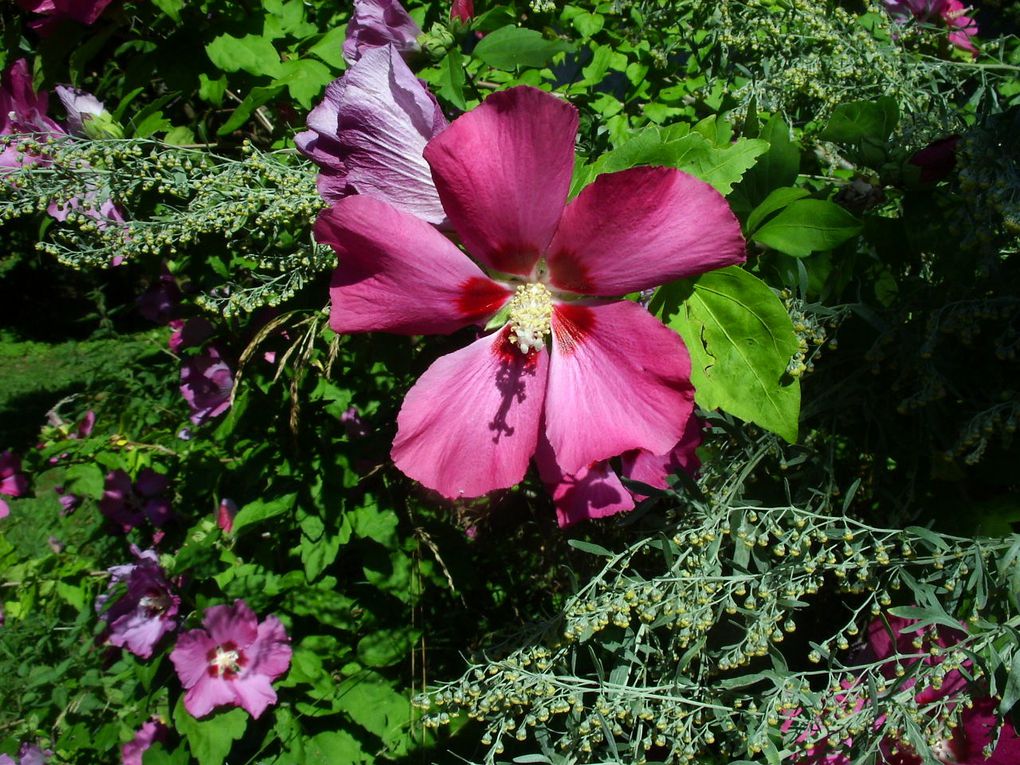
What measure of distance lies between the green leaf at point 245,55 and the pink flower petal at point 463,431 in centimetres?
84

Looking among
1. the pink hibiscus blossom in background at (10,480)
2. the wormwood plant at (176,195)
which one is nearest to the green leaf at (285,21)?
the wormwood plant at (176,195)

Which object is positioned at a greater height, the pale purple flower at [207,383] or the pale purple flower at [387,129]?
the pale purple flower at [387,129]

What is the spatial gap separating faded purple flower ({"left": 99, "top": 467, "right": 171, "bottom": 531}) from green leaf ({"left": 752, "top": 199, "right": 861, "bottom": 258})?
6.64ft

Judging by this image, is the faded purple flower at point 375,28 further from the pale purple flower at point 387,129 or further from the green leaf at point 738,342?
the green leaf at point 738,342

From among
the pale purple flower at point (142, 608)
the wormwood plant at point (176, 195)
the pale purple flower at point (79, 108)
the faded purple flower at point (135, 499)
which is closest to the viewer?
the wormwood plant at point (176, 195)

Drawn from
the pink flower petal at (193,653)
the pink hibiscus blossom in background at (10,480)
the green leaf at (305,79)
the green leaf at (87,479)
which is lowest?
the pink hibiscus blossom in background at (10,480)

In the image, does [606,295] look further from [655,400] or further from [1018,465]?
[1018,465]

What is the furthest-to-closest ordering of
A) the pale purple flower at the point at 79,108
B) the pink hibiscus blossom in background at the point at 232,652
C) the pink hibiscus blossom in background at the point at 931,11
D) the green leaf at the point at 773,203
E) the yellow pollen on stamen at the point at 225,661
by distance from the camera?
the pink hibiscus blossom in background at the point at 232,652
the yellow pollen on stamen at the point at 225,661
the pink hibiscus blossom in background at the point at 931,11
the pale purple flower at the point at 79,108
the green leaf at the point at 773,203

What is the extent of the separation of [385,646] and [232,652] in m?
0.37

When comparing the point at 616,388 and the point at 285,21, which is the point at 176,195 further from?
the point at 616,388

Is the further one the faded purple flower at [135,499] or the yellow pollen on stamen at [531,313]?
the faded purple flower at [135,499]

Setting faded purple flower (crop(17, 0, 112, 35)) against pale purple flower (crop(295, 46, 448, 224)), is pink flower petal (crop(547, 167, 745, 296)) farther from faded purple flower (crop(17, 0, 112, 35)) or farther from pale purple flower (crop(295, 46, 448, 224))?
faded purple flower (crop(17, 0, 112, 35))

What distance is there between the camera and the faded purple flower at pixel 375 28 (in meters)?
1.03

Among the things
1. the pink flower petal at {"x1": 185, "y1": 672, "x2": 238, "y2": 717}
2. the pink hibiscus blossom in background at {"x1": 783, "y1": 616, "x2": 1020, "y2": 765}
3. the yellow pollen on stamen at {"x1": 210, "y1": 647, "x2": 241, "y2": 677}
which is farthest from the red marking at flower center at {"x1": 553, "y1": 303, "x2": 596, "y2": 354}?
the pink flower petal at {"x1": 185, "y1": 672, "x2": 238, "y2": 717}
